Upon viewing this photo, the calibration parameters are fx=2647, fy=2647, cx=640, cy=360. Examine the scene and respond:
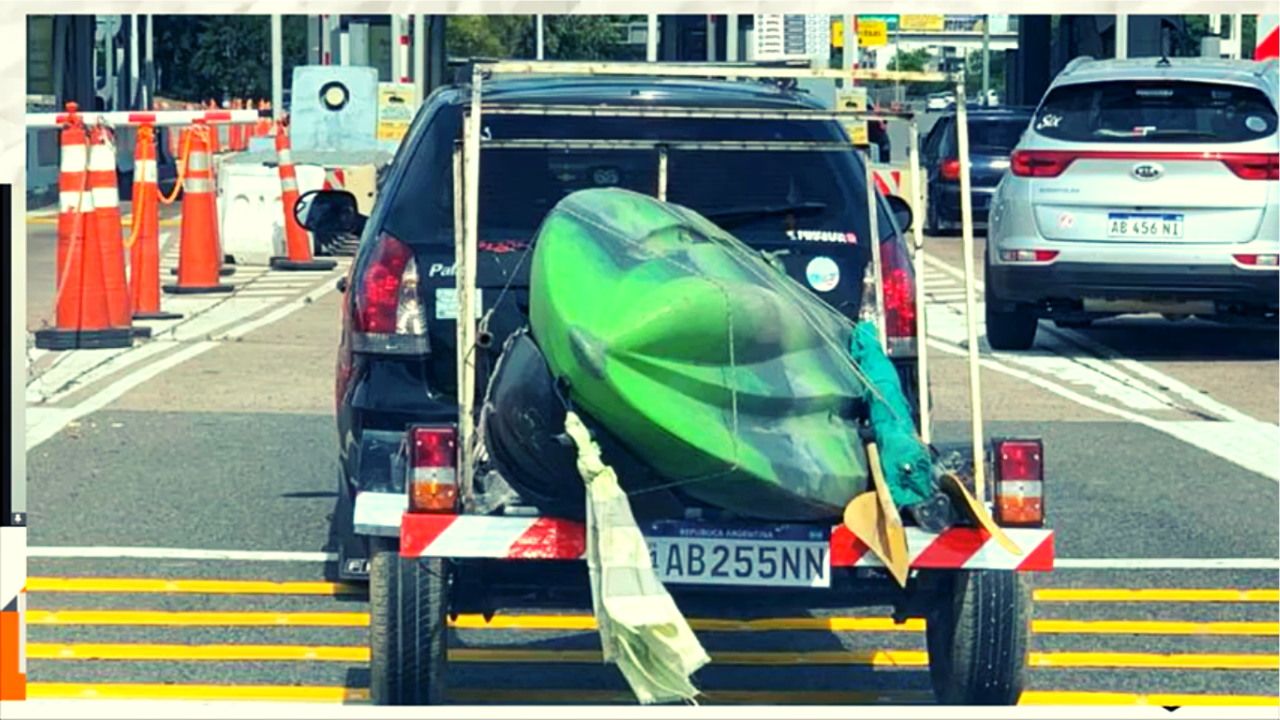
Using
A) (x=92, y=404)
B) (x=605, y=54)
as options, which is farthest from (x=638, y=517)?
(x=605, y=54)

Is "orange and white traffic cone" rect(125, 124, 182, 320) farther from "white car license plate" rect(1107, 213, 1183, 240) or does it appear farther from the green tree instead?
the green tree

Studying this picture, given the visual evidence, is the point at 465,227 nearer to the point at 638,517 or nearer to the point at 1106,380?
the point at 638,517

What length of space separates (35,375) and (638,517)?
8583 millimetres

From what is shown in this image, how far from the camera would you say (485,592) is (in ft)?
21.0

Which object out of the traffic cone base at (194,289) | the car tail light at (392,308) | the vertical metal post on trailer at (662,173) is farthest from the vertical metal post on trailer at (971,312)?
the traffic cone base at (194,289)

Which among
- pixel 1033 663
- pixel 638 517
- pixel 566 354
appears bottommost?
pixel 1033 663

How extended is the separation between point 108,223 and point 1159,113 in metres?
6.12

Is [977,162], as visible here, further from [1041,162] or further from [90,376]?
[90,376]

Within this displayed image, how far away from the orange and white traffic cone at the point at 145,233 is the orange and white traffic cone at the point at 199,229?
106 cm

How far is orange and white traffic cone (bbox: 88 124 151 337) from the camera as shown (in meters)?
15.0

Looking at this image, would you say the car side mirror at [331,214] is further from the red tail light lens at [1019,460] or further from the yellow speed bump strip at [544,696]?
the red tail light lens at [1019,460]

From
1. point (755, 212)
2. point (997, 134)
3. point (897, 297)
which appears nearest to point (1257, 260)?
point (897, 297)

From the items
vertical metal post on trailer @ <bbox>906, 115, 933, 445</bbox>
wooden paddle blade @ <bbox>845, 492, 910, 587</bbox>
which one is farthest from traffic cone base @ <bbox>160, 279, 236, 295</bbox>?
wooden paddle blade @ <bbox>845, 492, 910, 587</bbox>

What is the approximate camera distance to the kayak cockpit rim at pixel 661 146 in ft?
21.3
